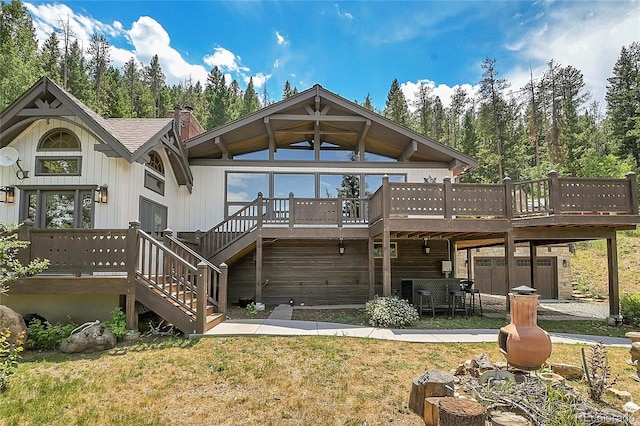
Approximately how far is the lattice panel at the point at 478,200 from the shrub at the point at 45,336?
8.95 metres

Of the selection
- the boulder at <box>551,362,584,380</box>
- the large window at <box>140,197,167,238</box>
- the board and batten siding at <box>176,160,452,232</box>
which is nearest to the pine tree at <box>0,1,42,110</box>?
the board and batten siding at <box>176,160,452,232</box>

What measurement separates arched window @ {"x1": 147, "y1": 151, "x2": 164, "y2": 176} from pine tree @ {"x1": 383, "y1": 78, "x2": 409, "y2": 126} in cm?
2398

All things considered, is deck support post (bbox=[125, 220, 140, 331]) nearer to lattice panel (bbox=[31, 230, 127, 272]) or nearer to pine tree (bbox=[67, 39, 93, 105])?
lattice panel (bbox=[31, 230, 127, 272])

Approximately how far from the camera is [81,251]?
23.2 ft

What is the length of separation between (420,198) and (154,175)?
726cm

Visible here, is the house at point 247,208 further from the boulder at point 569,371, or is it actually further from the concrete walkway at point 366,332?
the boulder at point 569,371

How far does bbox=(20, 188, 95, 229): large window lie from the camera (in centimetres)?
841

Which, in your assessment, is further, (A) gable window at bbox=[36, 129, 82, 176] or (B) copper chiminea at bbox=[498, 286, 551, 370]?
(A) gable window at bbox=[36, 129, 82, 176]

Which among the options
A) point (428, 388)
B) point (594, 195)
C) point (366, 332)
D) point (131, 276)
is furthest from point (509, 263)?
point (131, 276)

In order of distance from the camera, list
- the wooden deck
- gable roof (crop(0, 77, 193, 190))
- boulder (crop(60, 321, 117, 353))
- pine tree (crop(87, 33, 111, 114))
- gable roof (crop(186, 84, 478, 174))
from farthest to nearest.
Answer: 1. pine tree (crop(87, 33, 111, 114))
2. gable roof (crop(186, 84, 478, 174))
3. gable roof (crop(0, 77, 193, 190))
4. the wooden deck
5. boulder (crop(60, 321, 117, 353))

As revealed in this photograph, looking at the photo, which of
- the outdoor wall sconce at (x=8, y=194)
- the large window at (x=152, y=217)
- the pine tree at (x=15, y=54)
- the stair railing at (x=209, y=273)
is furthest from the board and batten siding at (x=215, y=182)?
the pine tree at (x=15, y=54)

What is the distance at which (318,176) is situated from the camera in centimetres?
1171

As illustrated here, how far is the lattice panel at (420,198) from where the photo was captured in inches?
343

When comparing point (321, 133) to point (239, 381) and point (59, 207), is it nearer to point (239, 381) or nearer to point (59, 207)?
point (59, 207)
